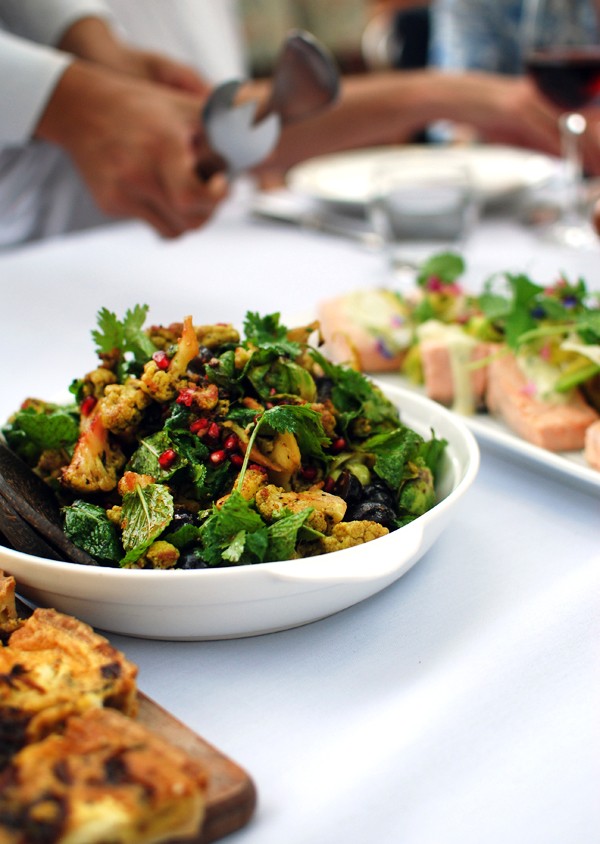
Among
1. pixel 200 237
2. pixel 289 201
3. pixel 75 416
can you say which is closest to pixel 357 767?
pixel 75 416

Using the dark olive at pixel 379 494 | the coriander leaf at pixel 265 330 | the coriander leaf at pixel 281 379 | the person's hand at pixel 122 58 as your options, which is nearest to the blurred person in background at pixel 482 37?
the person's hand at pixel 122 58

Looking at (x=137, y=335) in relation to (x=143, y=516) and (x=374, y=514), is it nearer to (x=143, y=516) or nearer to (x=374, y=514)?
(x=143, y=516)

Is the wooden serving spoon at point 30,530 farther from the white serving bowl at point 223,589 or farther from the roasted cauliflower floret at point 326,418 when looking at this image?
the roasted cauliflower floret at point 326,418

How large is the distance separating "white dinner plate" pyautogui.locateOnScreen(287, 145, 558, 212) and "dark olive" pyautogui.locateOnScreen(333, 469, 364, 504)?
72.2 inches

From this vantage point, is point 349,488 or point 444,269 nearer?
point 349,488

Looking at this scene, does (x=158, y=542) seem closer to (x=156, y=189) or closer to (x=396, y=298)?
(x=396, y=298)

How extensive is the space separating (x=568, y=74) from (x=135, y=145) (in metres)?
1.25

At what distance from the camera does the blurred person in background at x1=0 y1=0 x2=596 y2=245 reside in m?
2.29

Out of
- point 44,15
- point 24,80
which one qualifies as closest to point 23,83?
point 24,80

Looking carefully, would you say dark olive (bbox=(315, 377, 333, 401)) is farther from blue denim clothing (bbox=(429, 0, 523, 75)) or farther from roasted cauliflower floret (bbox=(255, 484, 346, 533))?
blue denim clothing (bbox=(429, 0, 523, 75))

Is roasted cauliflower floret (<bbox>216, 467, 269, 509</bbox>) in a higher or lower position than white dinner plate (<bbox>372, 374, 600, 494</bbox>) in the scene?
higher

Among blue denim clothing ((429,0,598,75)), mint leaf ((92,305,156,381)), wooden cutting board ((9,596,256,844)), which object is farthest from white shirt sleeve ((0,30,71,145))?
blue denim clothing ((429,0,598,75))

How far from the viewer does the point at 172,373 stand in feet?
3.41

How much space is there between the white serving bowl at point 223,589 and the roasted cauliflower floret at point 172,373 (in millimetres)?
273
